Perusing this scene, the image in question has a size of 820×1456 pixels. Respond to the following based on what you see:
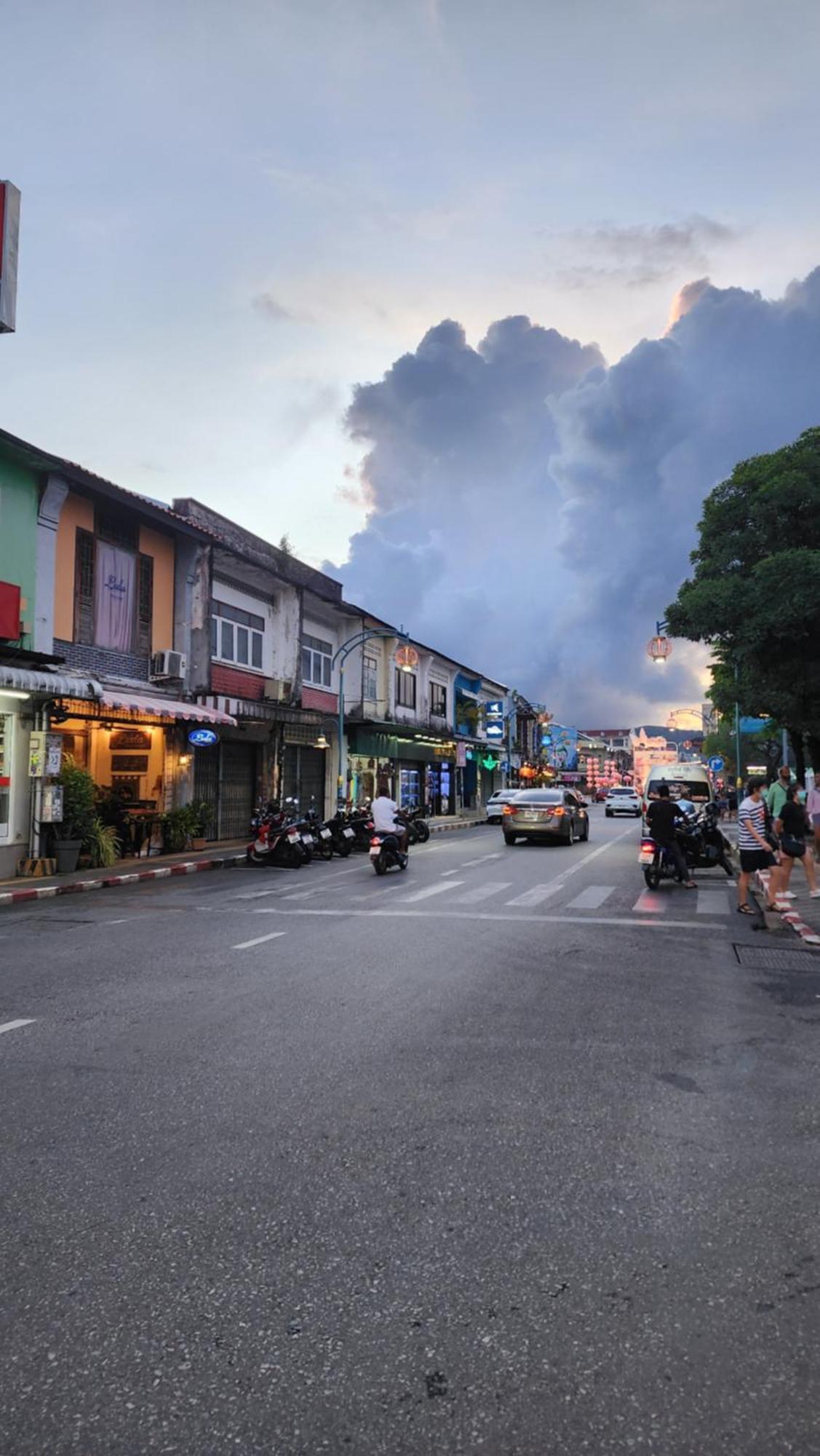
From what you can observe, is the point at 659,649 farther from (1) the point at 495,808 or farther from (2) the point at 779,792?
(1) the point at 495,808

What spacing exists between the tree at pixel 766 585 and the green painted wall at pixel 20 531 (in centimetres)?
1396

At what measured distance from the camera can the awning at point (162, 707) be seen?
18.2 m

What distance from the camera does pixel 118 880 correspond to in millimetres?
16281

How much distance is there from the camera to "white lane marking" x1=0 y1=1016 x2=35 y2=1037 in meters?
6.13

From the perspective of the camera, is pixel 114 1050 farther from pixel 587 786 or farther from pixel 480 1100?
pixel 587 786

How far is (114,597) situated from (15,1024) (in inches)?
623

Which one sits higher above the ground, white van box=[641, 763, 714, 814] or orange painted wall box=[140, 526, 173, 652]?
orange painted wall box=[140, 526, 173, 652]

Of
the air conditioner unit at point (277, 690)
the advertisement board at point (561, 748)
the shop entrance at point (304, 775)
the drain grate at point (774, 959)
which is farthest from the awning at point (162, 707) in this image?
the advertisement board at point (561, 748)

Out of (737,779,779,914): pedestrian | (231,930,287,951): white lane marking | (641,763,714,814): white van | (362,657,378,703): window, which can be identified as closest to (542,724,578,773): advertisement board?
(362,657,378,703): window

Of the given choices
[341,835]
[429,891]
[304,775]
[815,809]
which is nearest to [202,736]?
[341,835]

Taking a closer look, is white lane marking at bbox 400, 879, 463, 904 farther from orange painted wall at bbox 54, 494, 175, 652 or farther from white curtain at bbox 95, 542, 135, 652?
white curtain at bbox 95, 542, 135, 652

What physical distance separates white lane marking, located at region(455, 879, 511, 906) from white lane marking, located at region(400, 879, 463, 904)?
1.49 ft

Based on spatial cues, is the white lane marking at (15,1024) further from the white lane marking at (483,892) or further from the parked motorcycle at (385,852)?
the parked motorcycle at (385,852)

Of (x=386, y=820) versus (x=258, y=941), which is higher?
(x=386, y=820)
